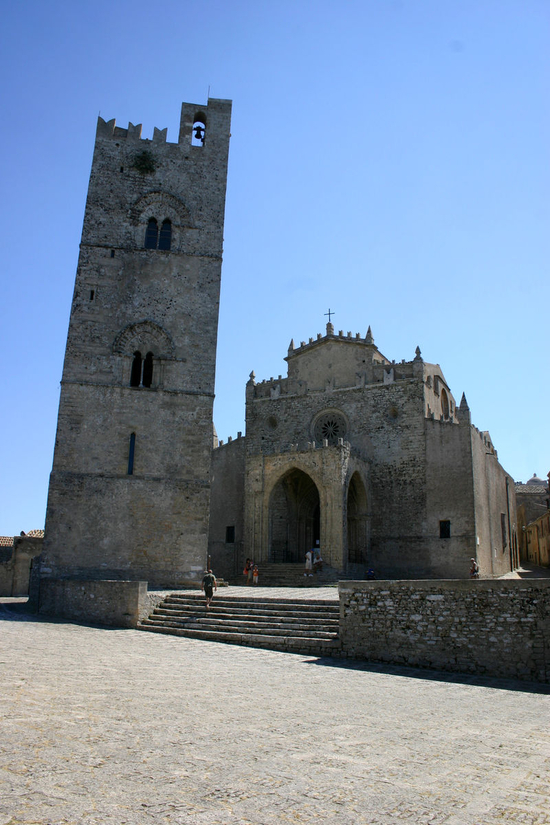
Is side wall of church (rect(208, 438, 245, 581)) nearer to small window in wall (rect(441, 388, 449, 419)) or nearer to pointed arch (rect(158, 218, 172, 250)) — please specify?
small window in wall (rect(441, 388, 449, 419))

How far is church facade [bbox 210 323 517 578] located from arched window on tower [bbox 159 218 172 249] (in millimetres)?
9810

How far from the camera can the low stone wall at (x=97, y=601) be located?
1455 centimetres

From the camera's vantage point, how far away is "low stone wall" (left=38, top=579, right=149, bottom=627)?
14.5 metres

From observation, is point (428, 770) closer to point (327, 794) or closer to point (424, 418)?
point (327, 794)

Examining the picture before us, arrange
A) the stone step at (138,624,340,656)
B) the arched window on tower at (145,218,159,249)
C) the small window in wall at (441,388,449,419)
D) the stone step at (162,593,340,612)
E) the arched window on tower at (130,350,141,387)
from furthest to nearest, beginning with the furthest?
1. the small window in wall at (441,388,449,419)
2. the arched window on tower at (145,218,159,249)
3. the arched window on tower at (130,350,141,387)
4. the stone step at (162,593,340,612)
5. the stone step at (138,624,340,656)

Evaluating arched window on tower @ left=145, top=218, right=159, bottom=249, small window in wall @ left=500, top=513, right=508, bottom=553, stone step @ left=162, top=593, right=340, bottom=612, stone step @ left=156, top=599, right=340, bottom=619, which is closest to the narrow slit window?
stone step @ left=162, top=593, right=340, bottom=612

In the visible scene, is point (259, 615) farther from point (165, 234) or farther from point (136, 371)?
point (165, 234)

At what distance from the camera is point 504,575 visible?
30719 mm

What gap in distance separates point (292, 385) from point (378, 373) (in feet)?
14.5

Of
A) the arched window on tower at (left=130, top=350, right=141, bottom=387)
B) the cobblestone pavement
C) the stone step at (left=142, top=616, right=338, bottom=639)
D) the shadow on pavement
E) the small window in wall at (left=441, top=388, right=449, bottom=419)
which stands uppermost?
the small window in wall at (left=441, top=388, right=449, bottom=419)

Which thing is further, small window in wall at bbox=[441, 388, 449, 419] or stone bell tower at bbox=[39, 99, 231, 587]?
small window in wall at bbox=[441, 388, 449, 419]

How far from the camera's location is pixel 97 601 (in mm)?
15102

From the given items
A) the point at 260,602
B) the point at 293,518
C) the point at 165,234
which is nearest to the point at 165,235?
the point at 165,234

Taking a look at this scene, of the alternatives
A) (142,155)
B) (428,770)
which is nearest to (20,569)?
(142,155)
